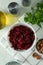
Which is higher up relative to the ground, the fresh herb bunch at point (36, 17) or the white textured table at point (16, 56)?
the fresh herb bunch at point (36, 17)

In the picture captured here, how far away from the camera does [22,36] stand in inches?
48.8

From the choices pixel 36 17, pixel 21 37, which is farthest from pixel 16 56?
pixel 36 17

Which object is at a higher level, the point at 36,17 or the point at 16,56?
the point at 36,17

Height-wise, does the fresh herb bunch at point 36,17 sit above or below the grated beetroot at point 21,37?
above

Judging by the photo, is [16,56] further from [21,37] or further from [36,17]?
[36,17]

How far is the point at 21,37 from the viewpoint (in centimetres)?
124

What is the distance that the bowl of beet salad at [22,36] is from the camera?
48.2 inches

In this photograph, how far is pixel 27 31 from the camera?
1.25 m

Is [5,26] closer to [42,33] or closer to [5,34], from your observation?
[5,34]

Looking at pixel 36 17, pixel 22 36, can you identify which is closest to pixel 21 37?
pixel 22 36

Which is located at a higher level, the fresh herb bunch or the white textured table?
the fresh herb bunch

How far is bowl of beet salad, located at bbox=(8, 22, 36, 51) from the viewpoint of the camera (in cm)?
122

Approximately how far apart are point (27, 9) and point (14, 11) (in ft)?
0.20

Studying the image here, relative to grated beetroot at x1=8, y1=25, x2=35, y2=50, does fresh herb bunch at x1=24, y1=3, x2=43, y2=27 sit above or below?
above
